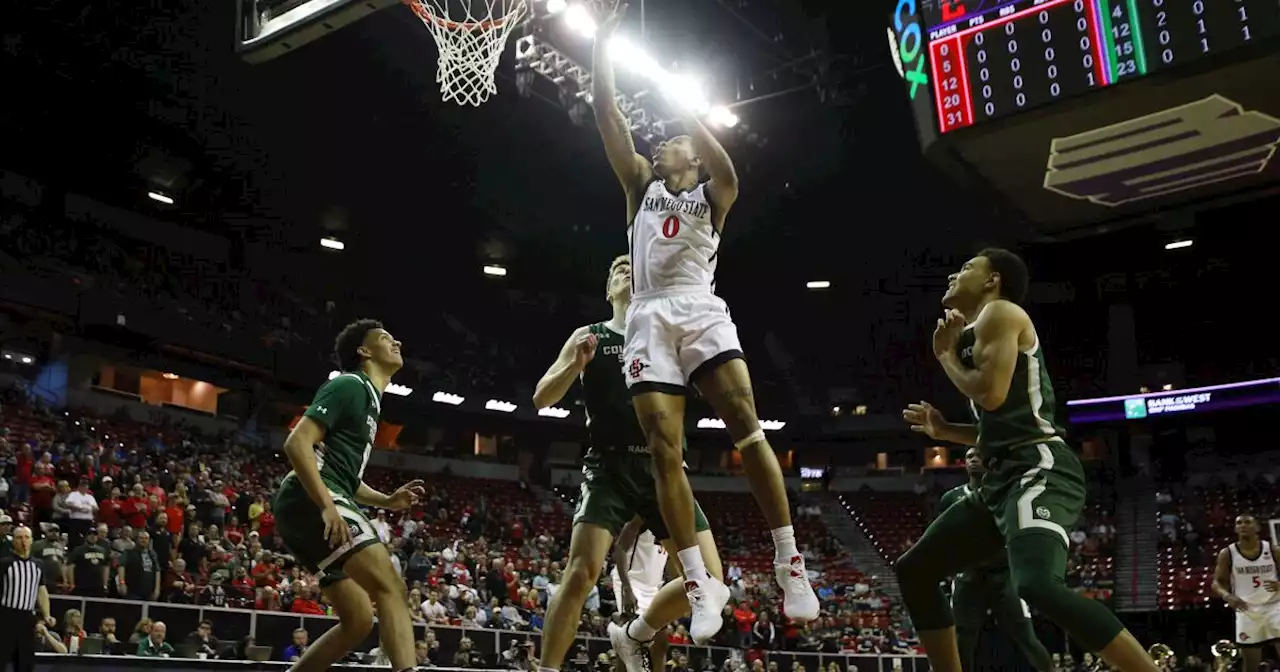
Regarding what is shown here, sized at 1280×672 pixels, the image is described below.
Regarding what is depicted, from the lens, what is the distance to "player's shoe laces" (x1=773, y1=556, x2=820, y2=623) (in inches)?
185

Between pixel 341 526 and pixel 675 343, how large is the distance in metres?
1.92

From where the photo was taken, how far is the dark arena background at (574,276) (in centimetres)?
971

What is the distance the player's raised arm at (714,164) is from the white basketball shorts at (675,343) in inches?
19.9

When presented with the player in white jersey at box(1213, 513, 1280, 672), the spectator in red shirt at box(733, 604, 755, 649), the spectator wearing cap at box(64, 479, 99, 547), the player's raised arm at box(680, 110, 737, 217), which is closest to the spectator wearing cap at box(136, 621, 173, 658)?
the spectator wearing cap at box(64, 479, 99, 547)

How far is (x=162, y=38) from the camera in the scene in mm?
18047

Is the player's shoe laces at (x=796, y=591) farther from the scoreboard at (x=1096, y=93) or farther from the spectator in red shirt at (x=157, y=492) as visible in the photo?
the spectator in red shirt at (x=157, y=492)

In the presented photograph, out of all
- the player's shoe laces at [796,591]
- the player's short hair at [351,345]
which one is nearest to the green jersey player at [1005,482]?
the player's shoe laces at [796,591]

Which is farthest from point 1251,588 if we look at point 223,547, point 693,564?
point 223,547

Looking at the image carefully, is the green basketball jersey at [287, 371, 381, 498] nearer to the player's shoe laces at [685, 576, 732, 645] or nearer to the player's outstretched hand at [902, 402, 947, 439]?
the player's shoe laces at [685, 576, 732, 645]

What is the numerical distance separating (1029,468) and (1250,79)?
554 centimetres

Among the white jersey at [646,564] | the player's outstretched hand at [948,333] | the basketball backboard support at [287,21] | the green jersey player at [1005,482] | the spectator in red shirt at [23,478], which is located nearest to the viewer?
the green jersey player at [1005,482]

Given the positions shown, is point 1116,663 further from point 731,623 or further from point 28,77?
point 28,77

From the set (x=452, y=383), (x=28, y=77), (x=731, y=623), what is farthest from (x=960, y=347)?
(x=452, y=383)

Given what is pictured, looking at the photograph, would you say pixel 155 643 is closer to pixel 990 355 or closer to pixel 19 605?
pixel 19 605
